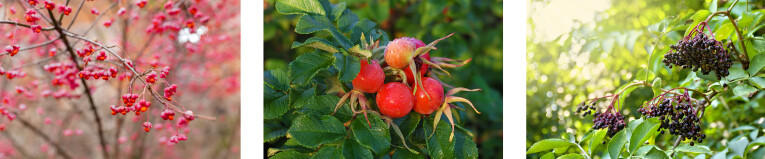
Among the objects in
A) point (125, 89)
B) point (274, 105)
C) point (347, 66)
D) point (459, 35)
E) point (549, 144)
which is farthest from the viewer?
point (459, 35)

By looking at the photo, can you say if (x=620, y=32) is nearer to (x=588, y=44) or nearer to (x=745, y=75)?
(x=588, y=44)

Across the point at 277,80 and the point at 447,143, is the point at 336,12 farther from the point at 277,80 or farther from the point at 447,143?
the point at 447,143

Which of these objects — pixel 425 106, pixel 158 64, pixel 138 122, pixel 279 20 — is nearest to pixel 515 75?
pixel 425 106

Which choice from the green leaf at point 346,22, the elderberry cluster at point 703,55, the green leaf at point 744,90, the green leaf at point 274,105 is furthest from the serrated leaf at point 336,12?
the green leaf at point 744,90

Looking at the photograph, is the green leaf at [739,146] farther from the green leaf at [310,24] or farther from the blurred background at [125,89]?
the blurred background at [125,89]

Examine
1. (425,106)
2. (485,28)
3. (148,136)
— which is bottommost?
(148,136)

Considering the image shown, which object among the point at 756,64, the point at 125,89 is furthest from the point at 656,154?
the point at 125,89
